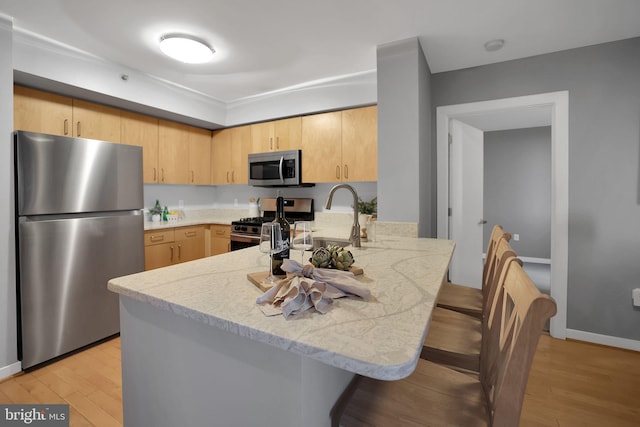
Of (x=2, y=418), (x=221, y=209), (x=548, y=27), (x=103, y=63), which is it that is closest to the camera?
(x=2, y=418)

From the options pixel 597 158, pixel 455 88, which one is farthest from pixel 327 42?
pixel 597 158

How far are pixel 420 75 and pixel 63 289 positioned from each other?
10.5 feet

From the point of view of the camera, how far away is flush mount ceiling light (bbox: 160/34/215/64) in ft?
7.43

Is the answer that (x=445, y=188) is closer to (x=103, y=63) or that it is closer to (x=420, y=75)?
(x=420, y=75)

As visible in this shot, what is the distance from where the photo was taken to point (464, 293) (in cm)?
178

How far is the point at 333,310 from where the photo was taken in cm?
83

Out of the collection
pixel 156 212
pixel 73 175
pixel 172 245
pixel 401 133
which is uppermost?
pixel 401 133

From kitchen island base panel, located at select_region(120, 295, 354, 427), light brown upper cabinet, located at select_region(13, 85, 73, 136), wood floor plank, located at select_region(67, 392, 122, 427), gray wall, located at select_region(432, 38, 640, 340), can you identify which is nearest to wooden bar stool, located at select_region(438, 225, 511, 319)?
kitchen island base panel, located at select_region(120, 295, 354, 427)

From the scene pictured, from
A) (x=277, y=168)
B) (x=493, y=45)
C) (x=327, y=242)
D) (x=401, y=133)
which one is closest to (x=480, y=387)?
(x=327, y=242)

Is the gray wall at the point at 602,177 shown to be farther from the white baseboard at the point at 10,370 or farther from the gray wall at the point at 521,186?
the white baseboard at the point at 10,370

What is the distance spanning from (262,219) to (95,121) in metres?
1.99

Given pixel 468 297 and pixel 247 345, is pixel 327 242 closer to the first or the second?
pixel 468 297

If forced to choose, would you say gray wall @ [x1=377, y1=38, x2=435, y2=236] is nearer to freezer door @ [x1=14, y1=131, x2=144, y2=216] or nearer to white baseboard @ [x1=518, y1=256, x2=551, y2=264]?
freezer door @ [x1=14, y1=131, x2=144, y2=216]

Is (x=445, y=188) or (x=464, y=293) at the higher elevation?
(x=445, y=188)
